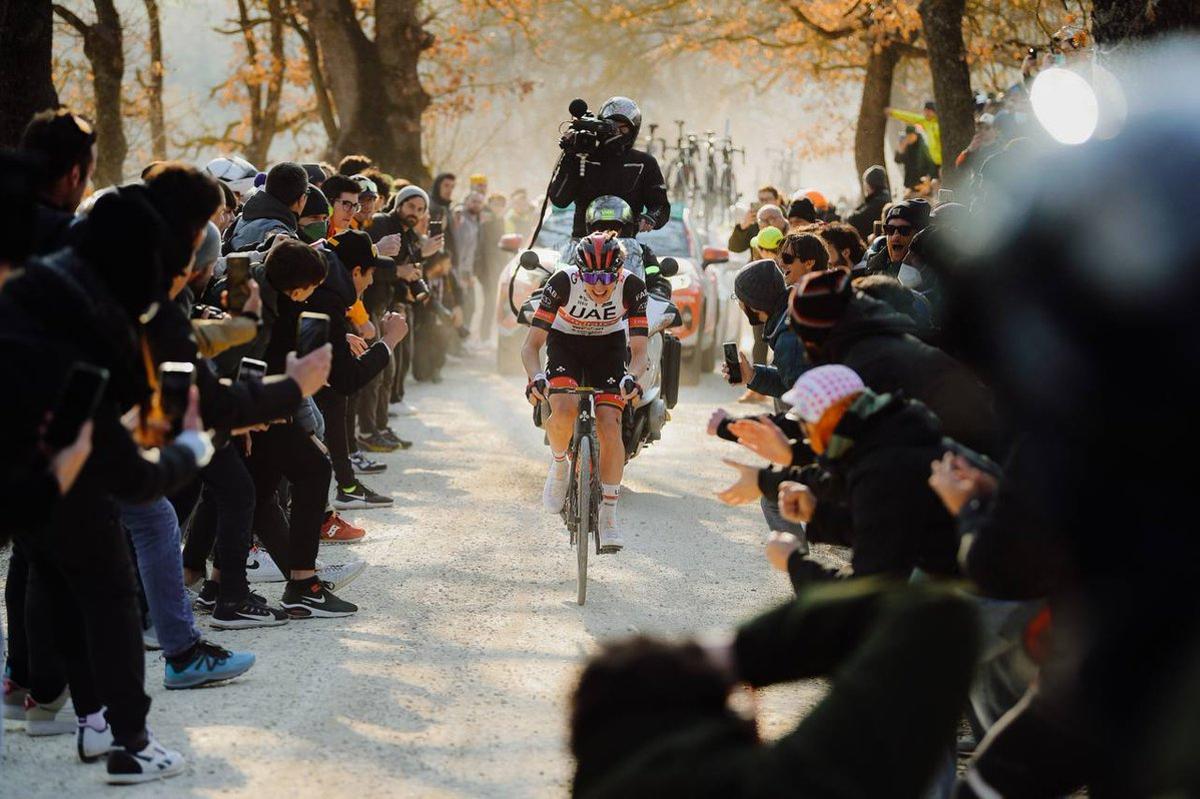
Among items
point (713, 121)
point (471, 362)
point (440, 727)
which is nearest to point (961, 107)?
point (471, 362)

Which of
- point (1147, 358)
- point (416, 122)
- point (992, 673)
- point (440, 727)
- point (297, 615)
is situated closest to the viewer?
point (1147, 358)

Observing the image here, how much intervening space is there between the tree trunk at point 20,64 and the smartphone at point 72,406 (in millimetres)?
7696

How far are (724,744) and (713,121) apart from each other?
87.5 metres

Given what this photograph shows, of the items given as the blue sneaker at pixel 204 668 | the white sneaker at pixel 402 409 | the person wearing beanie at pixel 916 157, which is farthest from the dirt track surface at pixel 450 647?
the person wearing beanie at pixel 916 157

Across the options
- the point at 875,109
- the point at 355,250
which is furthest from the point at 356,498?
the point at 875,109

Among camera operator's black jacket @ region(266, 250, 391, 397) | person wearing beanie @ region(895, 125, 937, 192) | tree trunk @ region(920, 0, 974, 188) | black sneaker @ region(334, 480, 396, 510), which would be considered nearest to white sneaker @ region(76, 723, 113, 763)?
camera operator's black jacket @ region(266, 250, 391, 397)

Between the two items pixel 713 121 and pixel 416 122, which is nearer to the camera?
pixel 416 122

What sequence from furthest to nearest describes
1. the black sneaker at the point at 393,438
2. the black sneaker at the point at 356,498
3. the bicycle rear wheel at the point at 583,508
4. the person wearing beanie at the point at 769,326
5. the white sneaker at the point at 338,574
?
the black sneaker at the point at 393,438
the black sneaker at the point at 356,498
the white sneaker at the point at 338,574
the bicycle rear wheel at the point at 583,508
the person wearing beanie at the point at 769,326

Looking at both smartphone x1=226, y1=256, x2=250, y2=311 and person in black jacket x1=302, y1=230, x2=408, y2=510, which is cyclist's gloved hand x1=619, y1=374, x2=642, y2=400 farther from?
smartphone x1=226, y1=256, x2=250, y2=311

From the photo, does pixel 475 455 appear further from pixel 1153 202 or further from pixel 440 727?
pixel 1153 202

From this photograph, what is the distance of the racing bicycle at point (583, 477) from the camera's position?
8.59 metres

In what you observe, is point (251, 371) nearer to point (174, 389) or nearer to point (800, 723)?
point (174, 389)

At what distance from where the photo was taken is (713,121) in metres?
88.6

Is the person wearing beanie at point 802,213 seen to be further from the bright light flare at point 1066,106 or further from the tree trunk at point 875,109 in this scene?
the tree trunk at point 875,109
